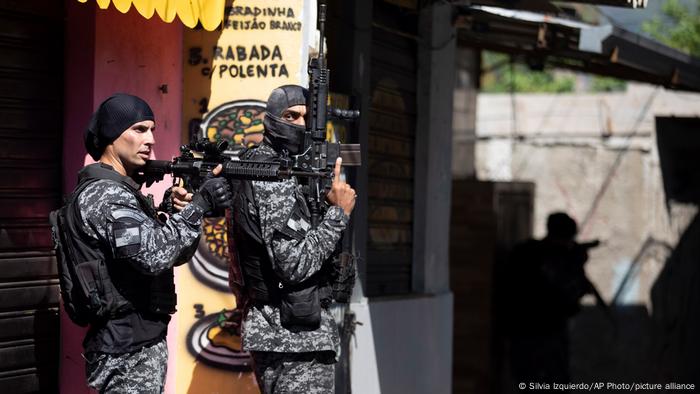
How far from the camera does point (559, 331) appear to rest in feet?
29.1

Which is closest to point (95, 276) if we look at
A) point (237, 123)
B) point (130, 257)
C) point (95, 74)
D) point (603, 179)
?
point (130, 257)

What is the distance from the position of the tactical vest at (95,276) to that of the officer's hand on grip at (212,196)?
0.67 feet

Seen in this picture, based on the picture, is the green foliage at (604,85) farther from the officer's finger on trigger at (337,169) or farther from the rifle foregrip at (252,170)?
the rifle foregrip at (252,170)

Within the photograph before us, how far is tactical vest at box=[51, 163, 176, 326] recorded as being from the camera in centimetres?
396

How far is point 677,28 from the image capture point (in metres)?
16.7

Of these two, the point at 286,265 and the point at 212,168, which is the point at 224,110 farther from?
the point at 286,265

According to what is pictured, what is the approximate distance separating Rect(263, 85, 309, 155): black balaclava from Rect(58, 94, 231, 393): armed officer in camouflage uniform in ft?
1.46

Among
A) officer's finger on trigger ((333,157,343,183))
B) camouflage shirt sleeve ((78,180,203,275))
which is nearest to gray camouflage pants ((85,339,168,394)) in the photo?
camouflage shirt sleeve ((78,180,203,275))

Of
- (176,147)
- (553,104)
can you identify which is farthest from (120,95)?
(553,104)

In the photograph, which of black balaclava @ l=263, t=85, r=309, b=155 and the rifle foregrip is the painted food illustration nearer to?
black balaclava @ l=263, t=85, r=309, b=155

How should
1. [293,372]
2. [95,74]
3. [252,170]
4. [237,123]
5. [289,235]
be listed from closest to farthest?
[252,170]
[289,235]
[293,372]
[95,74]
[237,123]

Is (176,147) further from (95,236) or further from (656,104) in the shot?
(656,104)

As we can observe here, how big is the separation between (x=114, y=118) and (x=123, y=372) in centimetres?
96

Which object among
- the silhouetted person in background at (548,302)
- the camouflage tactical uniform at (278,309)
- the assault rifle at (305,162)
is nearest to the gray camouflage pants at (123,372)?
the camouflage tactical uniform at (278,309)
